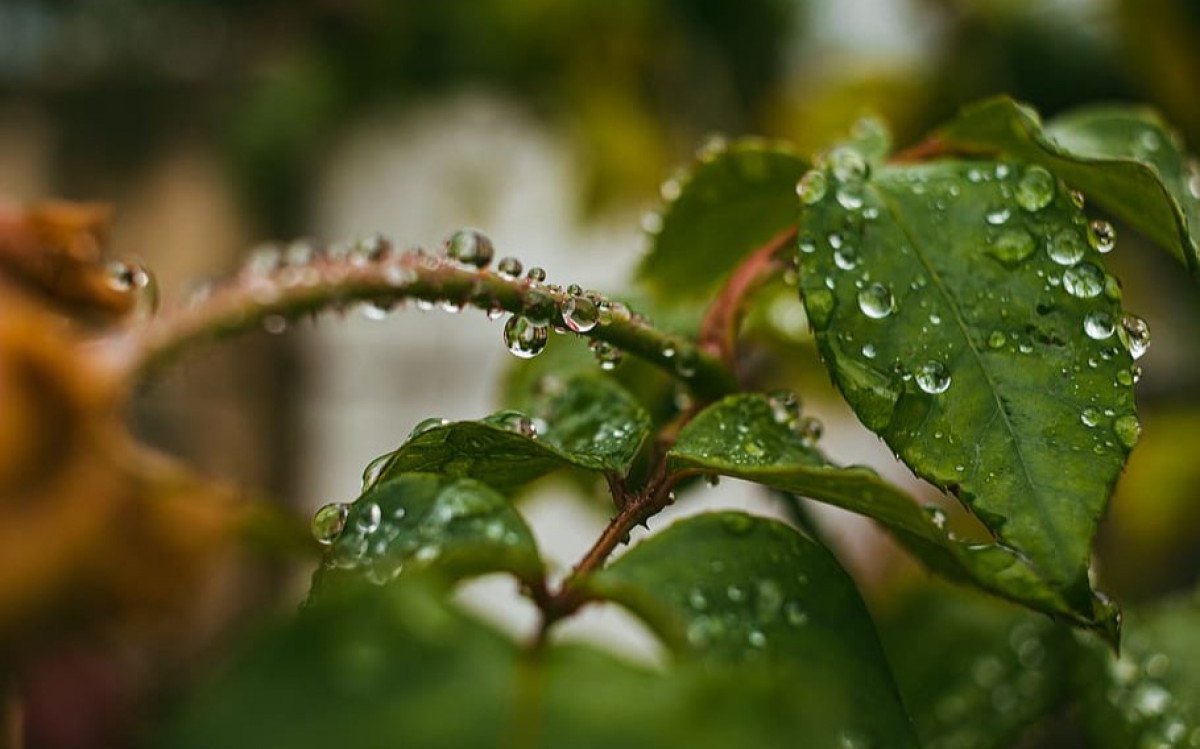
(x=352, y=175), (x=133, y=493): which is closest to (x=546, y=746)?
(x=133, y=493)

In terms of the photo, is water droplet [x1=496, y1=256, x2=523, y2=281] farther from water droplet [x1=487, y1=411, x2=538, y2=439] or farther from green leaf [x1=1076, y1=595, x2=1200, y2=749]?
green leaf [x1=1076, y1=595, x2=1200, y2=749]

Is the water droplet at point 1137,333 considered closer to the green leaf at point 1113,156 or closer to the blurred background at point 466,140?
the green leaf at point 1113,156

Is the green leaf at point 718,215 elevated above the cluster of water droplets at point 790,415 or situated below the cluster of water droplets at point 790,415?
above

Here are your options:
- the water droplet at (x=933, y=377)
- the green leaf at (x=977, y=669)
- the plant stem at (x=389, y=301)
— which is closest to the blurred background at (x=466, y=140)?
the plant stem at (x=389, y=301)

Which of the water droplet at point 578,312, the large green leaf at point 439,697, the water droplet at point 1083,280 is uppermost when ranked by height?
the water droplet at point 1083,280

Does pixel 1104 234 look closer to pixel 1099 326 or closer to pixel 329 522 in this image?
pixel 1099 326

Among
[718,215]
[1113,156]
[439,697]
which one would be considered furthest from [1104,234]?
[439,697]
